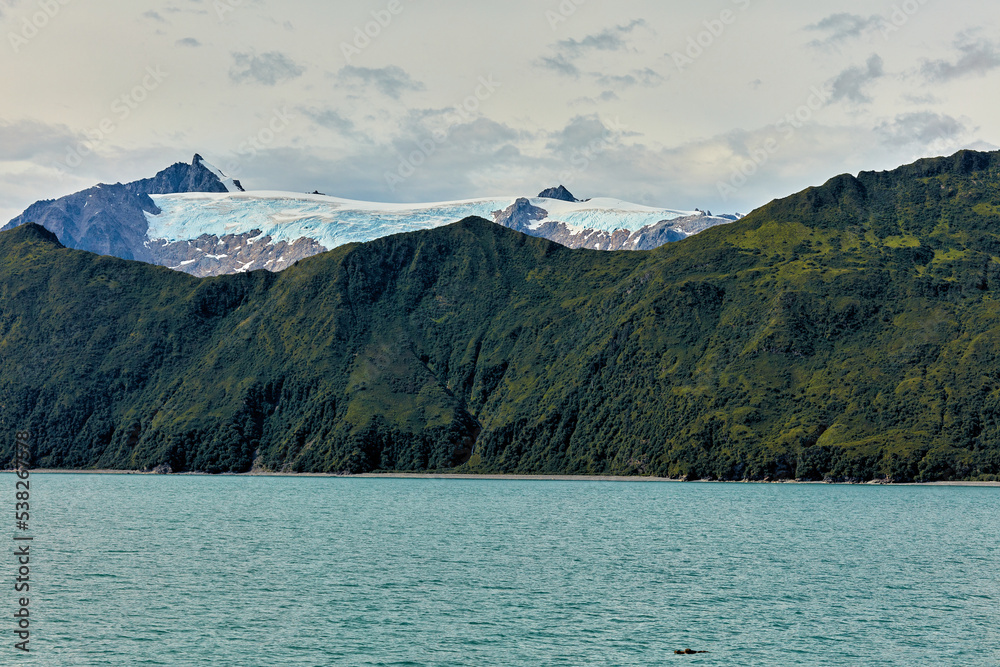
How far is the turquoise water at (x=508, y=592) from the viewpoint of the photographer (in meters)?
56.5

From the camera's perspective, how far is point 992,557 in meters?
97.8

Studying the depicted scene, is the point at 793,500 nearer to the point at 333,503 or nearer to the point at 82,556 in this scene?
the point at 333,503

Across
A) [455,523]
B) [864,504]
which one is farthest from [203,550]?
[864,504]

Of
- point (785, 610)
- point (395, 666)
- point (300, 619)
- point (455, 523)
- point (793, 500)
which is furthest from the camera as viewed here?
point (793, 500)

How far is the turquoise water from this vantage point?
56.5 m

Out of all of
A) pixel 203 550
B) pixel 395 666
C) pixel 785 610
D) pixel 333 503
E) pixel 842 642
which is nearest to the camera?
pixel 395 666

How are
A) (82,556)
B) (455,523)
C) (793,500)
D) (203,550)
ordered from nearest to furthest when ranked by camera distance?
(82,556) < (203,550) < (455,523) < (793,500)

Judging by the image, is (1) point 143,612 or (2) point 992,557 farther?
(2) point 992,557

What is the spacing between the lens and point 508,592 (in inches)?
2963

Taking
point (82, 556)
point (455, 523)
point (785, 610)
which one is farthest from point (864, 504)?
point (82, 556)

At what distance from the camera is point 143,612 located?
2603 inches

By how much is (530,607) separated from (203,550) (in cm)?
4405

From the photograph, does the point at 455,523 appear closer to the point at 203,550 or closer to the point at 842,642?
the point at 203,550

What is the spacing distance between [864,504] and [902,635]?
127307mm
